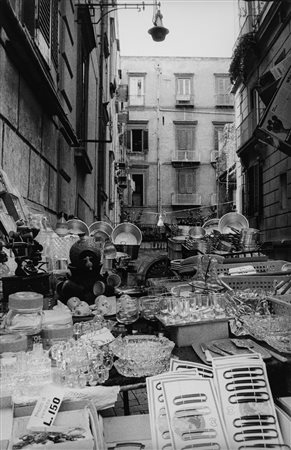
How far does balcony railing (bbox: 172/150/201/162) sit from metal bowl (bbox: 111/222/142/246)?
2264cm

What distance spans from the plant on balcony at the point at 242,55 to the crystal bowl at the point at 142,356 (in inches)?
490

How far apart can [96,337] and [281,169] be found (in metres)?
9.67

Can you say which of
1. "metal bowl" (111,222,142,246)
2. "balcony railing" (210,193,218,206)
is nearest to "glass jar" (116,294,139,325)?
"metal bowl" (111,222,142,246)

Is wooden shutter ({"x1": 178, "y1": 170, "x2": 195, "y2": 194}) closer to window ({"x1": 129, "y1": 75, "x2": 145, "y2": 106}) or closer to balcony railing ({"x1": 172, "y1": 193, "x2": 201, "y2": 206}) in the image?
balcony railing ({"x1": 172, "y1": 193, "x2": 201, "y2": 206})

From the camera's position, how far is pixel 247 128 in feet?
44.2

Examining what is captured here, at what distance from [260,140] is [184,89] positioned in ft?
76.2

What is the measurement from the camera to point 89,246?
248 cm

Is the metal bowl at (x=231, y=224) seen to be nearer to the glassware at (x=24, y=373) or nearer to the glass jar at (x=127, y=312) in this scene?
the glass jar at (x=127, y=312)

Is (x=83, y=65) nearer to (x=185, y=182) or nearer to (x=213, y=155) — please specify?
(x=185, y=182)

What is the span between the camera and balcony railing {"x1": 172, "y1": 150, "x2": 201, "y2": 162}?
1110 inches

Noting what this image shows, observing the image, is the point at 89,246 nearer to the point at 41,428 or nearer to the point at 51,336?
the point at 51,336

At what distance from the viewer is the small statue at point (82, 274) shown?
2408 mm

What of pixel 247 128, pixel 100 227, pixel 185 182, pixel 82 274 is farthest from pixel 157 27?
pixel 185 182

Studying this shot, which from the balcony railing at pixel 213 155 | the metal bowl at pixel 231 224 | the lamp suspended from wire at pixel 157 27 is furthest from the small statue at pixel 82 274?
the balcony railing at pixel 213 155
